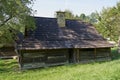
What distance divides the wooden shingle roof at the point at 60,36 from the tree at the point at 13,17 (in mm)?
1731

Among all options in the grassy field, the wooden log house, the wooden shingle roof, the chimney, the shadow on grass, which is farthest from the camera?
the chimney

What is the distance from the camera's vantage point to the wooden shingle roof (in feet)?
81.1

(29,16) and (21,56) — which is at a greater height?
(29,16)

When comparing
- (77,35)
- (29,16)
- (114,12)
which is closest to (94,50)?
(77,35)

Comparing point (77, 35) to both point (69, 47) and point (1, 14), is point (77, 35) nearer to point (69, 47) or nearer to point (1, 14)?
point (69, 47)

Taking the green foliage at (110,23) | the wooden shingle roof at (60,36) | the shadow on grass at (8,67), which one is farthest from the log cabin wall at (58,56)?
the green foliage at (110,23)

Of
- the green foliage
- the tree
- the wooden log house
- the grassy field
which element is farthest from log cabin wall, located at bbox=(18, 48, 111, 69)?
the green foliage

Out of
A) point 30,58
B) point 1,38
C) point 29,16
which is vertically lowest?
point 30,58

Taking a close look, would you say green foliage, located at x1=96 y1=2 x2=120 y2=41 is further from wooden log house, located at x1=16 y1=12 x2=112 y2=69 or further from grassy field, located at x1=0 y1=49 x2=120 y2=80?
grassy field, located at x1=0 y1=49 x2=120 y2=80

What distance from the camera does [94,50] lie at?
28.3 meters

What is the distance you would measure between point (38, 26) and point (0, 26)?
16.5 ft

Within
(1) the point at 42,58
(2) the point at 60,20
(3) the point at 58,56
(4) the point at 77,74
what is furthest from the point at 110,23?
(4) the point at 77,74

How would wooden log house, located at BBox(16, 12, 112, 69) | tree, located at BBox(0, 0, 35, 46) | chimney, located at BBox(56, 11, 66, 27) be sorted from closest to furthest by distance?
tree, located at BBox(0, 0, 35, 46) → wooden log house, located at BBox(16, 12, 112, 69) → chimney, located at BBox(56, 11, 66, 27)

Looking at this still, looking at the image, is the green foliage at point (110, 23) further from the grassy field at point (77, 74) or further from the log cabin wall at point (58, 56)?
the grassy field at point (77, 74)
